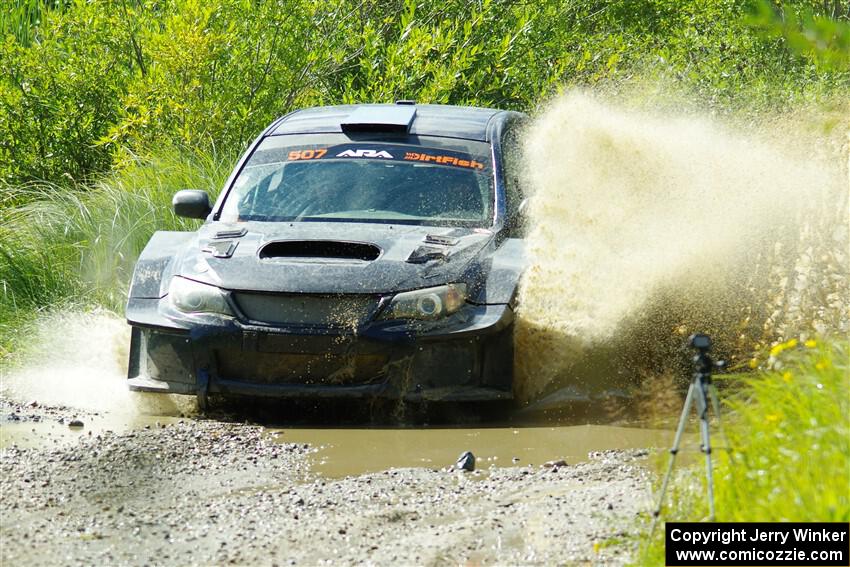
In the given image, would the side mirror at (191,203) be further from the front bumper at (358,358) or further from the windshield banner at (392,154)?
the front bumper at (358,358)

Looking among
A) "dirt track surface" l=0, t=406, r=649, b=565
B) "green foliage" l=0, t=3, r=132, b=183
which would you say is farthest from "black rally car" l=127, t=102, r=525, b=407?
"green foliage" l=0, t=3, r=132, b=183

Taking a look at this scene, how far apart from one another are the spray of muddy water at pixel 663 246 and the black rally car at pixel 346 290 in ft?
1.10

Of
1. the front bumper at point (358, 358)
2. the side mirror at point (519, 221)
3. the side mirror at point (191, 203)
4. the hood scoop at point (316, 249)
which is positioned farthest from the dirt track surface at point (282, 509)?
the side mirror at point (191, 203)

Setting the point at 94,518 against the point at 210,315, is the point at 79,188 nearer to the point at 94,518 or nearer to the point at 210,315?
the point at 210,315

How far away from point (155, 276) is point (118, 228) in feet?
10.9

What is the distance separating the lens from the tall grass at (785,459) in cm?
391

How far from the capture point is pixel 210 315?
22.2ft

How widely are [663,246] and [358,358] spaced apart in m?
2.26

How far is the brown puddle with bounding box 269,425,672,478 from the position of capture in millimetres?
5965

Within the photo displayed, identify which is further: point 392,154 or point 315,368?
point 392,154

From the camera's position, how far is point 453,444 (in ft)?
20.7

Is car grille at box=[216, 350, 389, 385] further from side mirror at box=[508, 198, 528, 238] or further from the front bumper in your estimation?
side mirror at box=[508, 198, 528, 238]

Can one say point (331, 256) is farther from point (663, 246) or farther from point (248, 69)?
point (248, 69)

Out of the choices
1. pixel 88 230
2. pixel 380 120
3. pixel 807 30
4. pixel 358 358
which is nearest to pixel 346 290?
pixel 358 358
